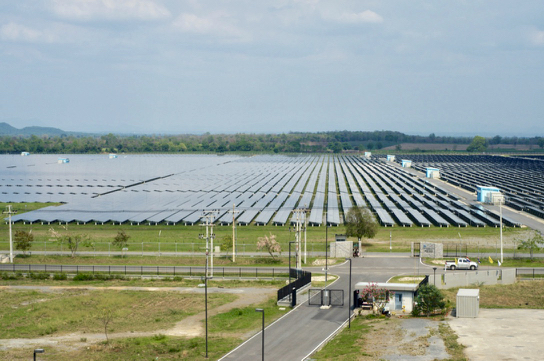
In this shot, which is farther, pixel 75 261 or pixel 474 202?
pixel 474 202

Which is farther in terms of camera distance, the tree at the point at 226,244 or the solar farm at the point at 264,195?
the solar farm at the point at 264,195

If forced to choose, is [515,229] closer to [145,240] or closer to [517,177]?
[145,240]

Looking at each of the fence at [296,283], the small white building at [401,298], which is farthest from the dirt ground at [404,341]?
the fence at [296,283]

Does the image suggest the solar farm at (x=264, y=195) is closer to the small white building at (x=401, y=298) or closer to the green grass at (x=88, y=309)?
the green grass at (x=88, y=309)

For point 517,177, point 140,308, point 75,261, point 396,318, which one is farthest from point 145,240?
point 517,177

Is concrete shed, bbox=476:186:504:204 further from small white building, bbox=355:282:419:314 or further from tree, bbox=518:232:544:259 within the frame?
small white building, bbox=355:282:419:314

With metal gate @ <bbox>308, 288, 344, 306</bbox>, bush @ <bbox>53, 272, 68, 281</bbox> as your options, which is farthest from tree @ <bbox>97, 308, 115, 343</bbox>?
metal gate @ <bbox>308, 288, 344, 306</bbox>

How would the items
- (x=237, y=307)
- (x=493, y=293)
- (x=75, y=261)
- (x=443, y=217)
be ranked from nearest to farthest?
(x=237, y=307) → (x=493, y=293) → (x=75, y=261) → (x=443, y=217)
